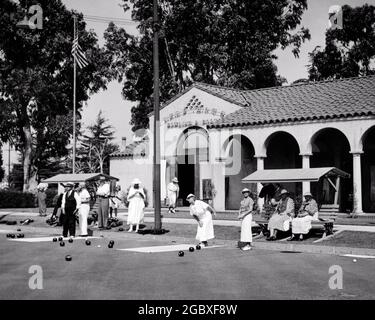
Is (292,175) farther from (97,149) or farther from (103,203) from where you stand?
(97,149)

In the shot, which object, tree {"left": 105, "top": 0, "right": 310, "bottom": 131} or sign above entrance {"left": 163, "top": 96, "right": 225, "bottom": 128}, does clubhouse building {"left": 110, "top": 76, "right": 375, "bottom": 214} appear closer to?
sign above entrance {"left": 163, "top": 96, "right": 225, "bottom": 128}

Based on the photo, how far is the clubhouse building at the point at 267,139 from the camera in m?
26.5

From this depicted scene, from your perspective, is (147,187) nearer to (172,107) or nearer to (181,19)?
(172,107)

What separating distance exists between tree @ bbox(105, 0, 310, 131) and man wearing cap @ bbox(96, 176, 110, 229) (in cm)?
2212

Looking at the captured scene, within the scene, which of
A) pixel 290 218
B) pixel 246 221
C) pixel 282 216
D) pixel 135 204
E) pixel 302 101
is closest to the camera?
pixel 246 221

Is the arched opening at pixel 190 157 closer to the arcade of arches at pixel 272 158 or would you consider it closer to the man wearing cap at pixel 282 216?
the arcade of arches at pixel 272 158

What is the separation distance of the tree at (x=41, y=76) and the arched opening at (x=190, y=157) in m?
13.4

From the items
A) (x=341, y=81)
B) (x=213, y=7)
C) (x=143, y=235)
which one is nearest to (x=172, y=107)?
(x=341, y=81)

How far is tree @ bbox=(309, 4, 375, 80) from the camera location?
45.4 m

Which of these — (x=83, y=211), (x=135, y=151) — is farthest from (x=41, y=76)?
(x=83, y=211)

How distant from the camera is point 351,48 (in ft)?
152

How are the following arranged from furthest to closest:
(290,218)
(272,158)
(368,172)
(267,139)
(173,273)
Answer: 1. (272,158)
2. (267,139)
3. (368,172)
4. (290,218)
5. (173,273)

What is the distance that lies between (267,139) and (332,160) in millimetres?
3495
